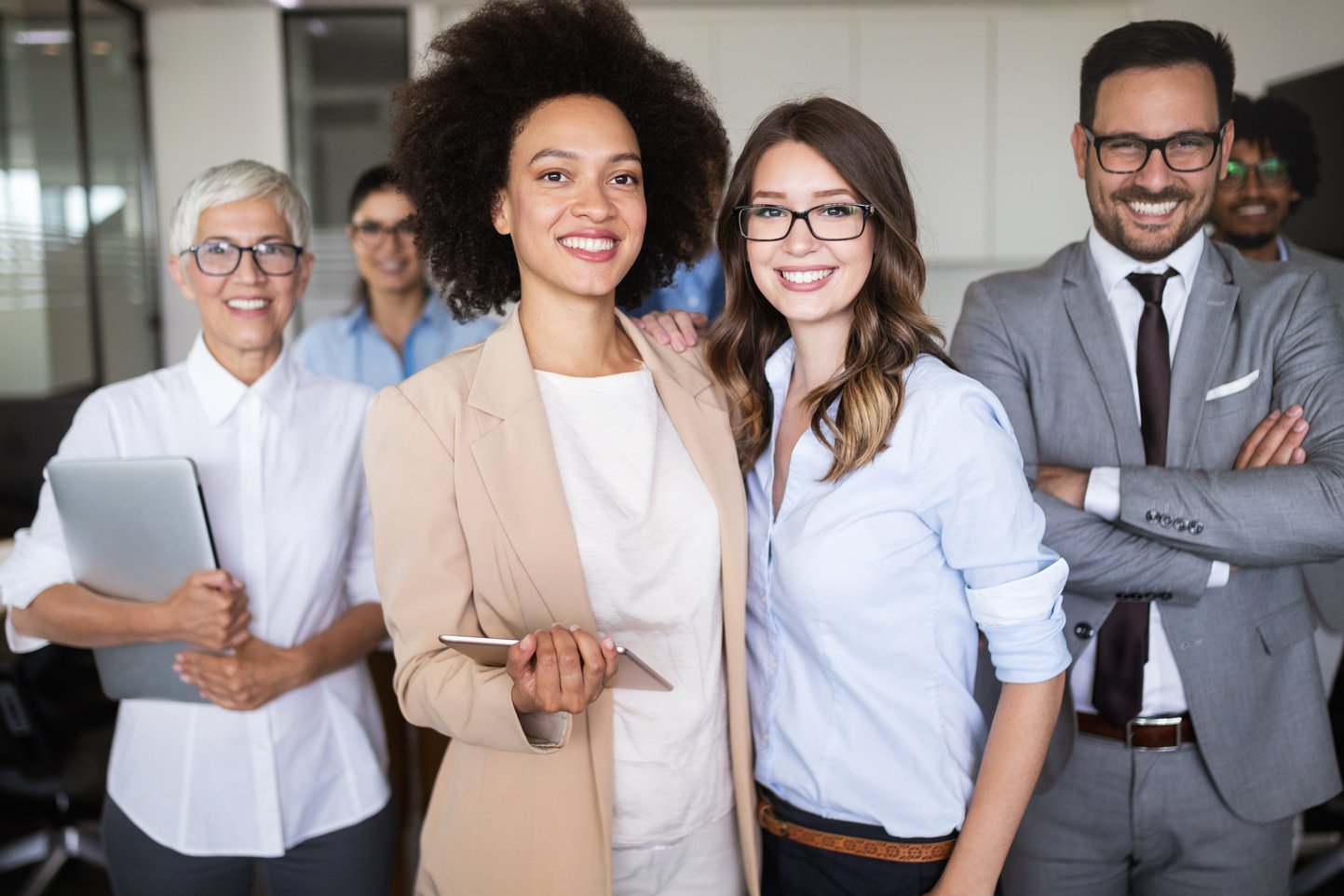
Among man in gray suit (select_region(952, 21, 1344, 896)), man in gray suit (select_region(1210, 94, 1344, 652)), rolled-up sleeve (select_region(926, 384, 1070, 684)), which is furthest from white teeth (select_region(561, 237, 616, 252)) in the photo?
man in gray suit (select_region(1210, 94, 1344, 652))

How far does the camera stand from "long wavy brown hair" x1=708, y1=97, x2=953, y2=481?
63.2 inches

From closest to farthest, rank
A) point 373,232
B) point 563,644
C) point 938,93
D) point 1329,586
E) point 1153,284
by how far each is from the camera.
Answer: point 563,644 < point 1153,284 < point 1329,586 < point 373,232 < point 938,93

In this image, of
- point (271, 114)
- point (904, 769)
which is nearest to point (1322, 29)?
point (904, 769)

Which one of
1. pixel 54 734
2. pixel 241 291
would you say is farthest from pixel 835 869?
pixel 54 734

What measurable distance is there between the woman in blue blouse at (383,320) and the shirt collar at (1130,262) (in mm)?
2010

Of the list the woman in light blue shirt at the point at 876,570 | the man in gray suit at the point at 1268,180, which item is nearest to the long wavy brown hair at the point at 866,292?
the woman in light blue shirt at the point at 876,570

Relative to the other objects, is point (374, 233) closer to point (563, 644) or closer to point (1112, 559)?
point (563, 644)

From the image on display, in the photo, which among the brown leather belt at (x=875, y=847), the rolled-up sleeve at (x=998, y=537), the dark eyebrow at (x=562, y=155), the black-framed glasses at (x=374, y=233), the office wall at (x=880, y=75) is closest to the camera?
the rolled-up sleeve at (x=998, y=537)

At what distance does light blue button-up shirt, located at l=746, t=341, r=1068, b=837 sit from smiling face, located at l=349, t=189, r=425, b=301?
217 centimetres

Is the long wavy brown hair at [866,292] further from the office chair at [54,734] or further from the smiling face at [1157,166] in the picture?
the office chair at [54,734]

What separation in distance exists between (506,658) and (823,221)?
2.80ft

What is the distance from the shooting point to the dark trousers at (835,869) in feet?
5.35

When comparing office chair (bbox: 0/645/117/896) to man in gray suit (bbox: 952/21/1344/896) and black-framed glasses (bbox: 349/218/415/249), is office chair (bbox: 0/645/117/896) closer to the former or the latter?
black-framed glasses (bbox: 349/218/415/249)

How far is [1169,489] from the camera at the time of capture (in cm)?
180
